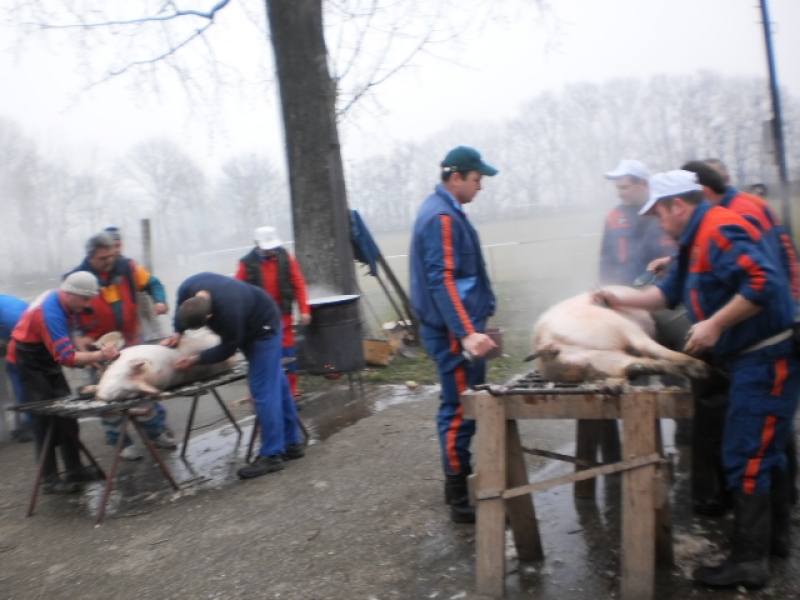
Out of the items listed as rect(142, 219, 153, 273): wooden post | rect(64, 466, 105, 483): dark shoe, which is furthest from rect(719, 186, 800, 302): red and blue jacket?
rect(142, 219, 153, 273): wooden post

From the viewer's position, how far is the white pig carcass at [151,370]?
5176 millimetres

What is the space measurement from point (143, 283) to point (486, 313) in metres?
3.68

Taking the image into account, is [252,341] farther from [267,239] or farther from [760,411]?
[760,411]

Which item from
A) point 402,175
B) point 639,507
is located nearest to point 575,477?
point 639,507

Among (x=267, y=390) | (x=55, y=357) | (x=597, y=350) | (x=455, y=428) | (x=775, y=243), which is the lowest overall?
(x=455, y=428)

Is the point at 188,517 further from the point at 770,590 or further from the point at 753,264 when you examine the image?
the point at 753,264

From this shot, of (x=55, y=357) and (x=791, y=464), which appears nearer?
(x=791, y=464)

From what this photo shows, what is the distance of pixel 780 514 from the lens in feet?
11.2

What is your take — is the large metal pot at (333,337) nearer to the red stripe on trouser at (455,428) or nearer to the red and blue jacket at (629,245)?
the red and blue jacket at (629,245)

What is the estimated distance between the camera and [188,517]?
4809mm

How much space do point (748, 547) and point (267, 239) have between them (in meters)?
5.12

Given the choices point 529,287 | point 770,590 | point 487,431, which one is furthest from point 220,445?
point 529,287

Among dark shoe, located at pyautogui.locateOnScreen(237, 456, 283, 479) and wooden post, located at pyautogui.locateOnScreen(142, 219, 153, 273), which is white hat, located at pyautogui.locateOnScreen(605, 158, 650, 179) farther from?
wooden post, located at pyautogui.locateOnScreen(142, 219, 153, 273)

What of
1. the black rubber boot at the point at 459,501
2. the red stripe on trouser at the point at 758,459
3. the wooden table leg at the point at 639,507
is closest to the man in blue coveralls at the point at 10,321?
the black rubber boot at the point at 459,501
